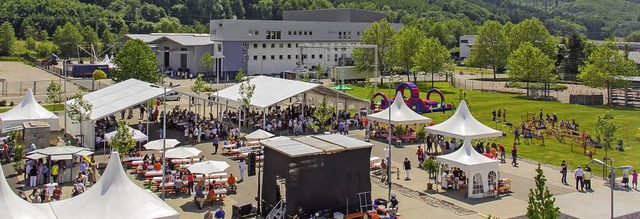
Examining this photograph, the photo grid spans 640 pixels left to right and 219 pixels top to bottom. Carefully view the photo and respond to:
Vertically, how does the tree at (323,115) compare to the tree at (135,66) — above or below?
below

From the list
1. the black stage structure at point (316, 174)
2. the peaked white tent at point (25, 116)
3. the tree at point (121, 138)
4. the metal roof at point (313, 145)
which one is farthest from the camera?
the peaked white tent at point (25, 116)

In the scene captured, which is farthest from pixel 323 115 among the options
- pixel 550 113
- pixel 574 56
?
pixel 574 56

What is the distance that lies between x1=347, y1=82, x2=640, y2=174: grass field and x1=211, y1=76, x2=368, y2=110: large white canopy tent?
9.80 m

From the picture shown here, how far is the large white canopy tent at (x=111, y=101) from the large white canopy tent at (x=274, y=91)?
6.60m

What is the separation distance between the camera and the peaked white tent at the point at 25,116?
34406 mm

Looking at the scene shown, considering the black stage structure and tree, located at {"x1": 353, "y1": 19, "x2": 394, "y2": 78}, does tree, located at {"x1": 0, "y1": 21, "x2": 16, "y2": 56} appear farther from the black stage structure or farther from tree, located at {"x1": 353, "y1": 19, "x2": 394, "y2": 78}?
the black stage structure

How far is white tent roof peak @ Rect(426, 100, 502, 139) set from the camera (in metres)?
31.7

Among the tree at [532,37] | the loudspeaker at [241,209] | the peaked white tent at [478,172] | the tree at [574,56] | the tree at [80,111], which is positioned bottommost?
the loudspeaker at [241,209]

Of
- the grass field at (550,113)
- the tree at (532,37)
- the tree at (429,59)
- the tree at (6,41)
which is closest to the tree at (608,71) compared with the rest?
the grass field at (550,113)

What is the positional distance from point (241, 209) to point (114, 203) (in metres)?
5.47

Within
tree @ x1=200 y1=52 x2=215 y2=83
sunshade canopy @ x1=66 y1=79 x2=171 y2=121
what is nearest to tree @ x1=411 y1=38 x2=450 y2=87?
tree @ x1=200 y1=52 x2=215 y2=83

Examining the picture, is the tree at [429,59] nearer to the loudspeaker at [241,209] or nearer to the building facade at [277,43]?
the building facade at [277,43]

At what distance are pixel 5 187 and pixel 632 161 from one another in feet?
99.3

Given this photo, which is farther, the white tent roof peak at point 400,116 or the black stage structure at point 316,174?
the white tent roof peak at point 400,116
